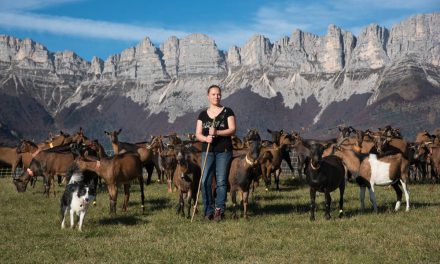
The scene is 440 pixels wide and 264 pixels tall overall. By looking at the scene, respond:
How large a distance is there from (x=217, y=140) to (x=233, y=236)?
246 cm

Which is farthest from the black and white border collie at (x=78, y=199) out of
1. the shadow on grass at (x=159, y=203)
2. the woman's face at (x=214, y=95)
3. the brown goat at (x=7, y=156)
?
the brown goat at (x=7, y=156)

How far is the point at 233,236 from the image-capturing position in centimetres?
1088

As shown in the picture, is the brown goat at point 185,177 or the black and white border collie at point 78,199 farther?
the brown goat at point 185,177

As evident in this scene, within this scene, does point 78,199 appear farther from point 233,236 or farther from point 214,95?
point 214,95

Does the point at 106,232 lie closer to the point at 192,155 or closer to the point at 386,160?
the point at 192,155

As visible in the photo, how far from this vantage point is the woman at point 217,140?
1217 cm

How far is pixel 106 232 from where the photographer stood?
11.9 meters

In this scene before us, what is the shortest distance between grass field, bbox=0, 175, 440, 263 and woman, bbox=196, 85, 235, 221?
0.86 meters

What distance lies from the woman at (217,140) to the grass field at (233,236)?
0.86 m

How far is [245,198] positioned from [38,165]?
1042cm

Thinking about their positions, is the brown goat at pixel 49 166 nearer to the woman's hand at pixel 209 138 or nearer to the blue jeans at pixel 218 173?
the blue jeans at pixel 218 173

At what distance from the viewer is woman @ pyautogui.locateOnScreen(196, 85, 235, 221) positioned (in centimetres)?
1217

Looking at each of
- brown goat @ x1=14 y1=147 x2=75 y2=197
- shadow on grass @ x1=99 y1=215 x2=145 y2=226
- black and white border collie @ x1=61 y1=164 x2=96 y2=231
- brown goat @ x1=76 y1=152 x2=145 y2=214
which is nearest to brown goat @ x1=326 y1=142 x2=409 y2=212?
shadow on grass @ x1=99 y1=215 x2=145 y2=226

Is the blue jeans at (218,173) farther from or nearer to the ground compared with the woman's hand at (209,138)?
nearer to the ground
